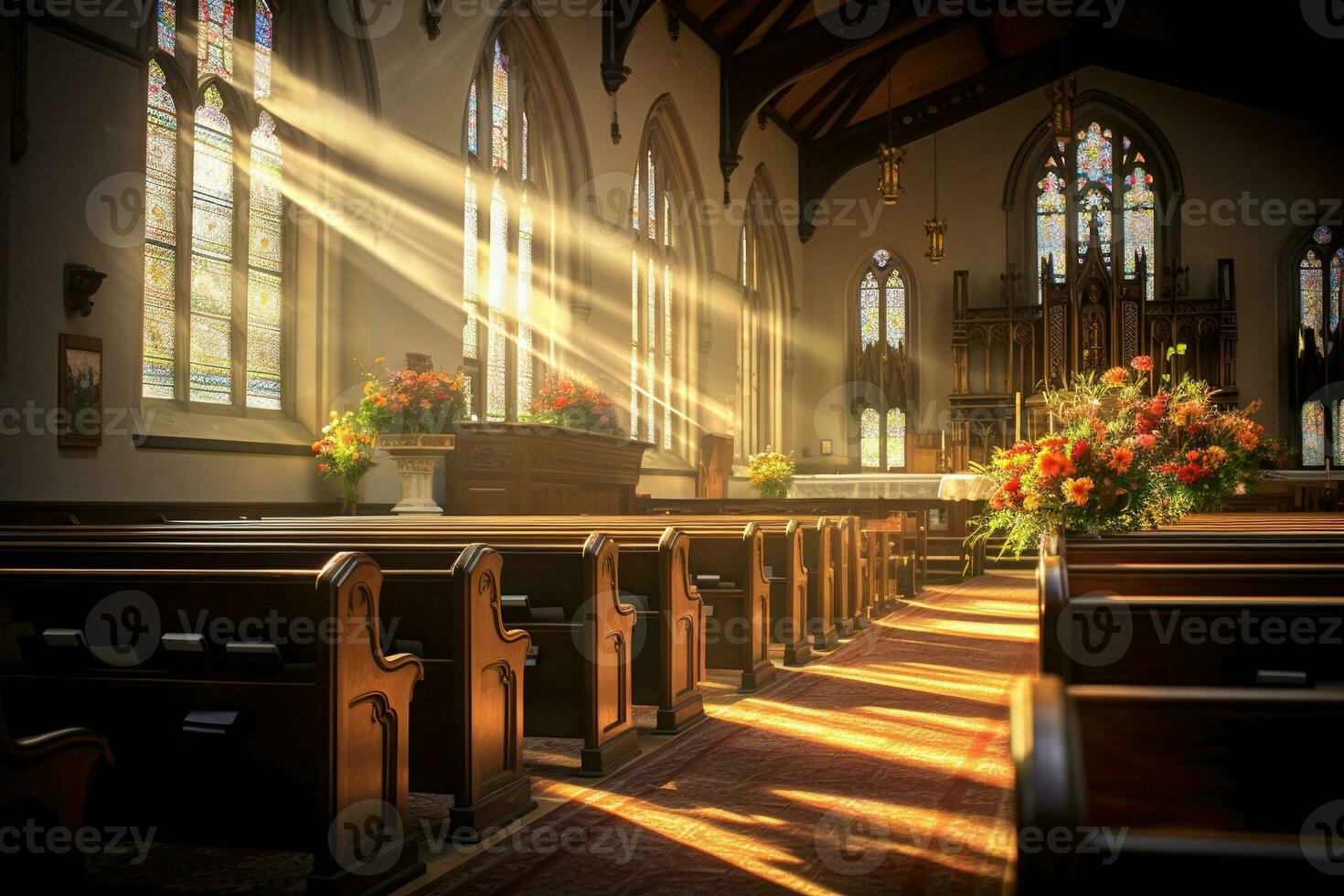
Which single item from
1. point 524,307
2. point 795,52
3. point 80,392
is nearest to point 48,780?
point 80,392

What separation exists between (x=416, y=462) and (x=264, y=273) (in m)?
1.73

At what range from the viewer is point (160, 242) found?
6.45 m

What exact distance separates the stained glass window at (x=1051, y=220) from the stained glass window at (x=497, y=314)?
9392mm

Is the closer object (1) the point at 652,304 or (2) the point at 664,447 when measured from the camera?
(1) the point at 652,304

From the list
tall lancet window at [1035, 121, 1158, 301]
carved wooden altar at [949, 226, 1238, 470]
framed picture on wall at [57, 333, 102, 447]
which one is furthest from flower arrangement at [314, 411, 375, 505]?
tall lancet window at [1035, 121, 1158, 301]

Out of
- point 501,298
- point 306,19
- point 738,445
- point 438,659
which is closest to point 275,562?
point 438,659

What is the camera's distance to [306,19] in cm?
762

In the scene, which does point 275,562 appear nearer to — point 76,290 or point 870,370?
point 76,290

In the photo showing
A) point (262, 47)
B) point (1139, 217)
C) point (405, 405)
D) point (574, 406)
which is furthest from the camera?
point (1139, 217)

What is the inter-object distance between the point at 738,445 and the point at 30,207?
442 inches

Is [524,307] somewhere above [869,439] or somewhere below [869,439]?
above

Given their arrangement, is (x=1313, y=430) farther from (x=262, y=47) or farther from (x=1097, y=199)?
(x=262, y=47)

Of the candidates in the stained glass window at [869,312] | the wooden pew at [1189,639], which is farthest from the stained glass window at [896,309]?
the wooden pew at [1189,639]

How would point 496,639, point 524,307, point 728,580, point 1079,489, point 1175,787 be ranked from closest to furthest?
point 1175,787 < point 496,639 < point 1079,489 < point 728,580 < point 524,307
